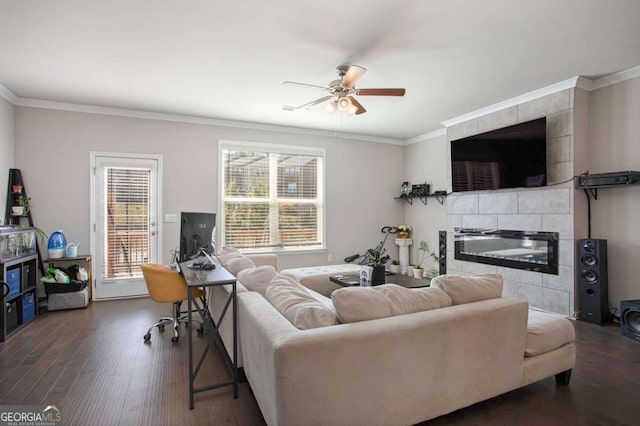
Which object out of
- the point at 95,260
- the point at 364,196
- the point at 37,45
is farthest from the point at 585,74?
the point at 95,260

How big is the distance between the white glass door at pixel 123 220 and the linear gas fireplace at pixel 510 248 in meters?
4.60

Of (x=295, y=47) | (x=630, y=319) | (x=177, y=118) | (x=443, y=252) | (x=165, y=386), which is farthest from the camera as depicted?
(x=443, y=252)

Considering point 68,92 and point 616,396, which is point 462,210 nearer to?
point 616,396

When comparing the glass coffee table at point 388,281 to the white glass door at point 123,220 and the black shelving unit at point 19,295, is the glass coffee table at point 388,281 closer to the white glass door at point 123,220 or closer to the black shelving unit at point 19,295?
the white glass door at point 123,220

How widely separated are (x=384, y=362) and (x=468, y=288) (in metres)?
0.81

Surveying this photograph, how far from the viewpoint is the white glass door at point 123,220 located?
4.65 metres

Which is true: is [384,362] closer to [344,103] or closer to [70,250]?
[344,103]

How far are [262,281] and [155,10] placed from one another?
2108mm

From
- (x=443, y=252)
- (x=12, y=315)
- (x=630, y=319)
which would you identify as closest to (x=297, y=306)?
(x=630, y=319)

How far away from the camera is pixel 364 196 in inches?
254

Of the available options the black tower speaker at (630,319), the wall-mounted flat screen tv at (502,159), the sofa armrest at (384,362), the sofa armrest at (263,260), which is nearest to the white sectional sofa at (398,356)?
the sofa armrest at (384,362)

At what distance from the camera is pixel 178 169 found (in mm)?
5051

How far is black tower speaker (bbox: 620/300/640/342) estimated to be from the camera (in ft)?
10.1

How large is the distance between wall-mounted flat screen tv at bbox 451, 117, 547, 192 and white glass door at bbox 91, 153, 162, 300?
14.7 ft
